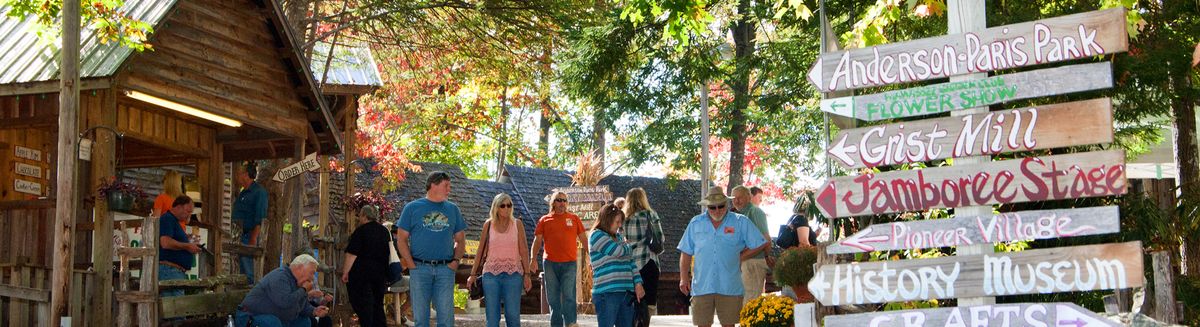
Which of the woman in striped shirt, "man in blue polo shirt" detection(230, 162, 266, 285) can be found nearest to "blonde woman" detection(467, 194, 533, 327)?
the woman in striped shirt

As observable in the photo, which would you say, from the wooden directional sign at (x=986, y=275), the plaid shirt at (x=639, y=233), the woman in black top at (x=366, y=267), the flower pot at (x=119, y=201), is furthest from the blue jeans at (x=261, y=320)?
the wooden directional sign at (x=986, y=275)

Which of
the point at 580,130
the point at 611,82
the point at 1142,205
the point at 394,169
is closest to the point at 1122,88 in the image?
the point at 1142,205

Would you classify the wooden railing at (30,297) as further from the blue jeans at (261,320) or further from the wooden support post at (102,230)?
the blue jeans at (261,320)

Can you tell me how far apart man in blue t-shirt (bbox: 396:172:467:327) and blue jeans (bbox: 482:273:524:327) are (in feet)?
1.24

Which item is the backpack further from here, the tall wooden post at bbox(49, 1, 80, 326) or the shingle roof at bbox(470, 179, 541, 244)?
the shingle roof at bbox(470, 179, 541, 244)

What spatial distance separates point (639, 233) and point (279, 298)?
377cm

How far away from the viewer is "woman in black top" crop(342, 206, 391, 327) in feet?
47.0

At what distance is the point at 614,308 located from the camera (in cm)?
1355

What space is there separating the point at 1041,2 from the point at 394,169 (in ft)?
51.3

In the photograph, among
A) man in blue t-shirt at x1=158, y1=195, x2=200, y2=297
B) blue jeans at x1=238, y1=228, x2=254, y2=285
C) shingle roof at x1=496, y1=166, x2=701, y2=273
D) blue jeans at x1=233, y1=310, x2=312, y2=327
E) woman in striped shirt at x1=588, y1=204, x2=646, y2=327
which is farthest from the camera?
shingle roof at x1=496, y1=166, x2=701, y2=273

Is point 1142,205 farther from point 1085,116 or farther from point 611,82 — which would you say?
point 611,82

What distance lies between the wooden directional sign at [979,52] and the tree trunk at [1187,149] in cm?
913

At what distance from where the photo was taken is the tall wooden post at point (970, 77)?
25.2 feet

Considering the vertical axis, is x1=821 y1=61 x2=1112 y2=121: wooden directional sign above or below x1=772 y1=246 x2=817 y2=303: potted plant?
above
